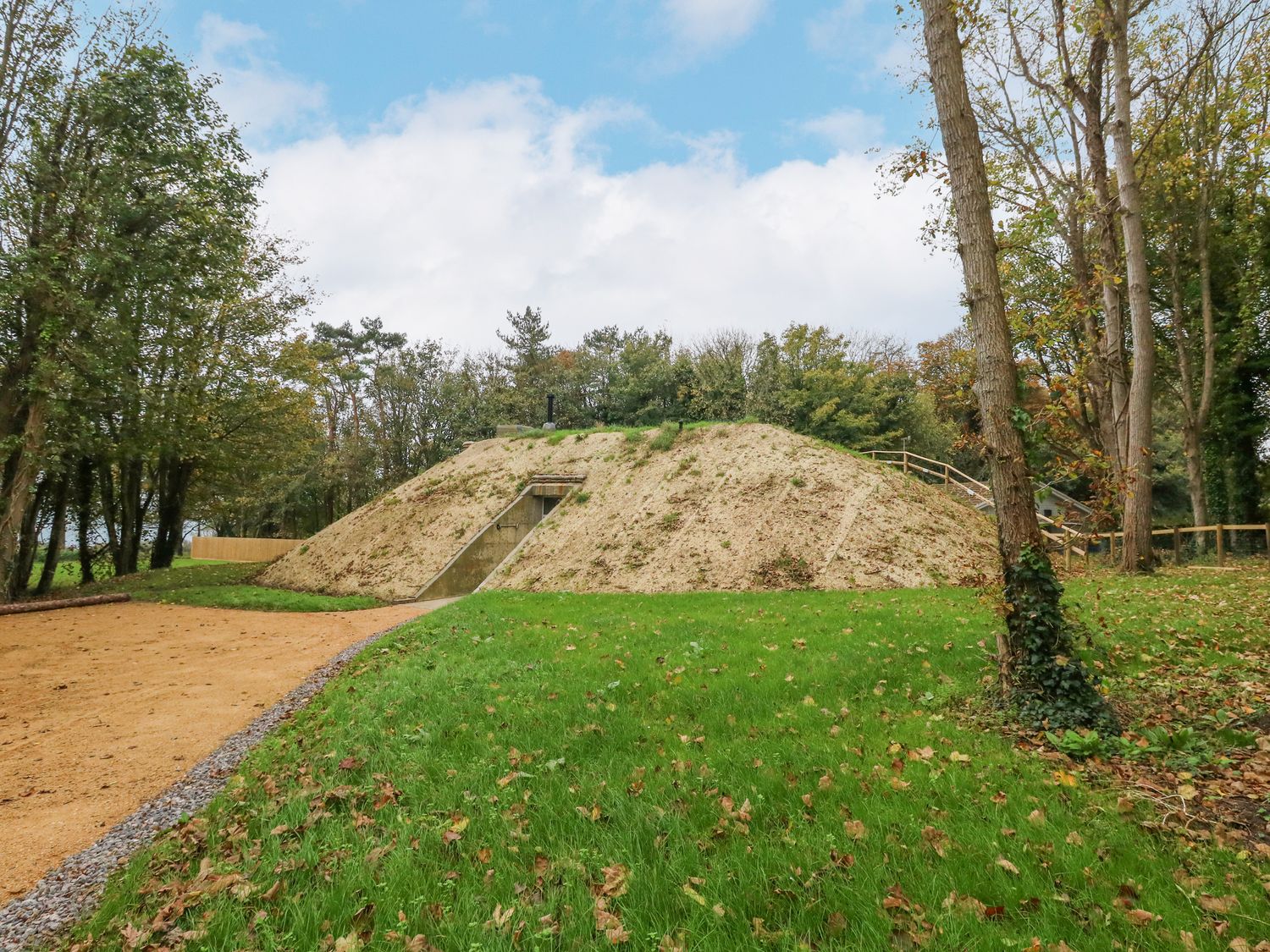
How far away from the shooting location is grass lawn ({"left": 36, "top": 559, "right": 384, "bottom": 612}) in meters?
15.0

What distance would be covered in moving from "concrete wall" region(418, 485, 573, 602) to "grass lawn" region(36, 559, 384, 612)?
1.88 m

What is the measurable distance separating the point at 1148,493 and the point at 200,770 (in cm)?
1566

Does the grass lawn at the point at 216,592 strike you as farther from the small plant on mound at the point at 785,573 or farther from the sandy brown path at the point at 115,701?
the small plant on mound at the point at 785,573

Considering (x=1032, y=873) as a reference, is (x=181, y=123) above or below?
above

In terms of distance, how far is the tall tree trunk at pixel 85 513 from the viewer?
20.0m

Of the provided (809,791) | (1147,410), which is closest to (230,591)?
(809,791)

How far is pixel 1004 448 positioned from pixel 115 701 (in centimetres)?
955

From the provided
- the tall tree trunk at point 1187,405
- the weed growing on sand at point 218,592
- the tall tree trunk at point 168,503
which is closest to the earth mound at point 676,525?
the weed growing on sand at point 218,592

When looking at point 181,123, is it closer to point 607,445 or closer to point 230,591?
point 230,591

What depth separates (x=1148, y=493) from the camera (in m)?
12.2

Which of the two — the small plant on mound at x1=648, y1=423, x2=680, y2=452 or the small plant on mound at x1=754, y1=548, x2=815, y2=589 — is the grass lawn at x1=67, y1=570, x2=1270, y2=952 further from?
the small plant on mound at x1=648, y1=423, x2=680, y2=452

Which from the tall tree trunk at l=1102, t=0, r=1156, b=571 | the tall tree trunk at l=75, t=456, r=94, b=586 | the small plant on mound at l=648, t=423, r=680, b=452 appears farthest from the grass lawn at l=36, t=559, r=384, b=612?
the tall tree trunk at l=1102, t=0, r=1156, b=571

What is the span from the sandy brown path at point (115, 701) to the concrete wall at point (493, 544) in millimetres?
3756

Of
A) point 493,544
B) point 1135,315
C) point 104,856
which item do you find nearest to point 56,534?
point 493,544
